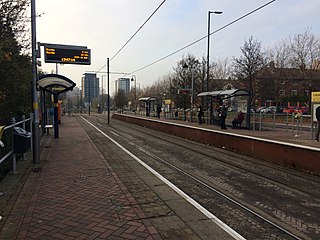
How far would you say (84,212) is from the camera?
5.17 metres

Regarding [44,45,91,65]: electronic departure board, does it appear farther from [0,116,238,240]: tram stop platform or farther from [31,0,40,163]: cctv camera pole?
[0,116,238,240]: tram stop platform

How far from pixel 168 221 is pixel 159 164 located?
4.83m

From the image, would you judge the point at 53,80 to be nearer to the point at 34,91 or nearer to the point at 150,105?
the point at 34,91

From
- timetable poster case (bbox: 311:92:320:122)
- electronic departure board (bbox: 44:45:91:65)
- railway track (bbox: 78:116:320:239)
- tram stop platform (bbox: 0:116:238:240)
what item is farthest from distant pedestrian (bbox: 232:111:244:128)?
tram stop platform (bbox: 0:116:238:240)

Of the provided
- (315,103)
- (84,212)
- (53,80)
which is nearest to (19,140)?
(84,212)

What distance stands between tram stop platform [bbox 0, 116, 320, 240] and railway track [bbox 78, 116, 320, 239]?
0.58 meters

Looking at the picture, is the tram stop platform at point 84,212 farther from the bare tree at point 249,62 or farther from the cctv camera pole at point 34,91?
the bare tree at point 249,62

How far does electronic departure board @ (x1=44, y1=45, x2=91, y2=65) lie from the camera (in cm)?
1808

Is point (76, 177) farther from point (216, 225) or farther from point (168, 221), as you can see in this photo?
point (216, 225)

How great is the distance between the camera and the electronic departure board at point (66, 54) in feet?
59.3

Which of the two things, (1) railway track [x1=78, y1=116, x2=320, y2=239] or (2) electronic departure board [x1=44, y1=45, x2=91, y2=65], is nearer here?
(1) railway track [x1=78, y1=116, x2=320, y2=239]

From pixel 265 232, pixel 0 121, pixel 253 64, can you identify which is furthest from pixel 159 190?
pixel 253 64

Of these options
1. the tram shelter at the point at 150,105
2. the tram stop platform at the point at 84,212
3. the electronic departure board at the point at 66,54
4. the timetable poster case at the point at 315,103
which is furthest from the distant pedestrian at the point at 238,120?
the tram shelter at the point at 150,105

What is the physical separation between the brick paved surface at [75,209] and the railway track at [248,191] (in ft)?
4.86
